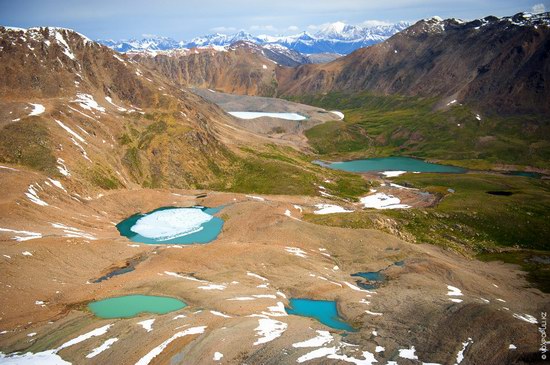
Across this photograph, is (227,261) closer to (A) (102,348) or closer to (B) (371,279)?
(B) (371,279)

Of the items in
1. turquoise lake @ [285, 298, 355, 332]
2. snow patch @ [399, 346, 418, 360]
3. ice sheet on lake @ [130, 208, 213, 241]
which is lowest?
ice sheet on lake @ [130, 208, 213, 241]

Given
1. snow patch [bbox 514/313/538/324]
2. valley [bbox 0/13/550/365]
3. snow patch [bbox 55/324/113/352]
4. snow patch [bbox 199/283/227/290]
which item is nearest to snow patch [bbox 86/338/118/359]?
valley [bbox 0/13/550/365]

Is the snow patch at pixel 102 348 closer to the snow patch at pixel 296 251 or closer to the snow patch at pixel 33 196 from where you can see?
the snow patch at pixel 296 251

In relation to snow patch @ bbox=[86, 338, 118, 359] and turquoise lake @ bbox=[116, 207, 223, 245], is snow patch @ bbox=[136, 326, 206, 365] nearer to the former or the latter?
snow patch @ bbox=[86, 338, 118, 359]

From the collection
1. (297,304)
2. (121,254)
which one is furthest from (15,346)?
(297,304)

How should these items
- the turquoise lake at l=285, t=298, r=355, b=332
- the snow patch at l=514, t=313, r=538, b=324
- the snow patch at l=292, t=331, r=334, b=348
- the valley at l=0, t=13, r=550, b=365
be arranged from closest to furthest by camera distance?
the snow patch at l=292, t=331, r=334, b=348 → the valley at l=0, t=13, r=550, b=365 → the snow patch at l=514, t=313, r=538, b=324 → the turquoise lake at l=285, t=298, r=355, b=332

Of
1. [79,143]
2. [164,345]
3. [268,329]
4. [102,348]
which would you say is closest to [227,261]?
[268,329]
